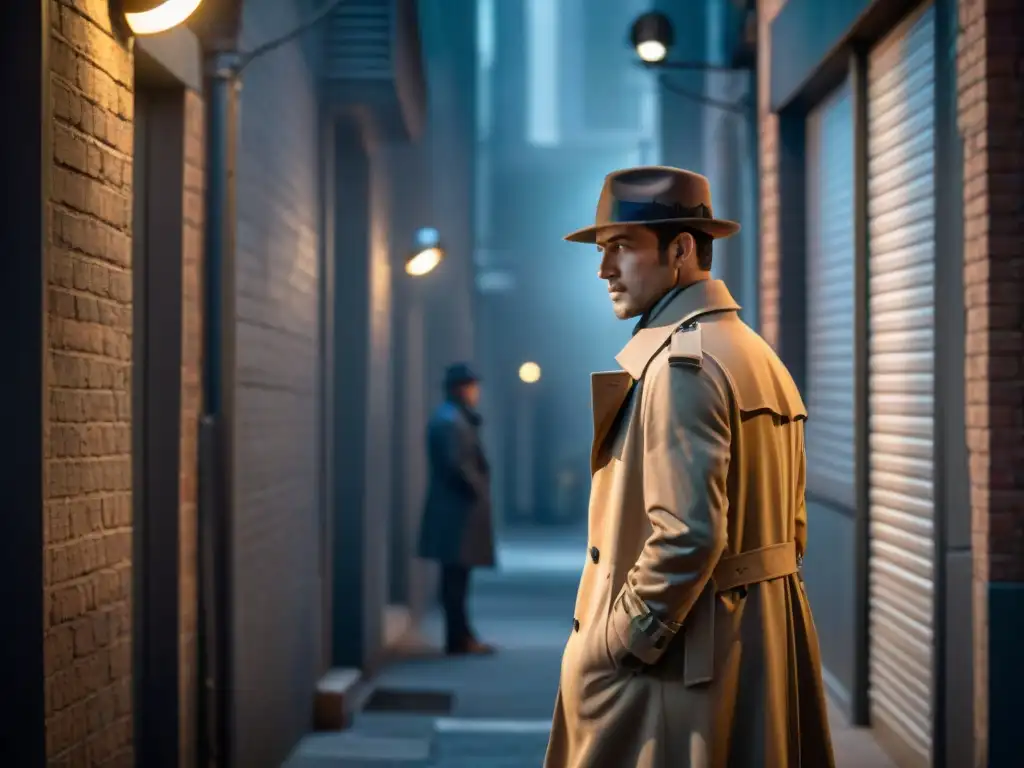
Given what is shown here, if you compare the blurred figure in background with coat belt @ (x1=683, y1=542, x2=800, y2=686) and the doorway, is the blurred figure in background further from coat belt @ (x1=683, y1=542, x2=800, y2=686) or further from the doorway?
coat belt @ (x1=683, y1=542, x2=800, y2=686)

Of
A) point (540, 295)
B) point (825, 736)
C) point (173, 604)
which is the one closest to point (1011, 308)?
point (825, 736)

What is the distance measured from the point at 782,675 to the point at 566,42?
26555 millimetres

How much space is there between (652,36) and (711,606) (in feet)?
21.0

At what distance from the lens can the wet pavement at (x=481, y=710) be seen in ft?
23.1

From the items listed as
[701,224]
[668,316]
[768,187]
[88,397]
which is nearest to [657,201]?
[701,224]

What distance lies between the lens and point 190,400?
5.38m

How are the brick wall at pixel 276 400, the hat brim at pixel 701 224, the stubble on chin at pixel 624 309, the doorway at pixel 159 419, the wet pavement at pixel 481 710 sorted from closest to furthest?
the hat brim at pixel 701 224, the stubble on chin at pixel 624 309, the doorway at pixel 159 419, the brick wall at pixel 276 400, the wet pavement at pixel 481 710

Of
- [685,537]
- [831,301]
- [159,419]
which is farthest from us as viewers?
[831,301]

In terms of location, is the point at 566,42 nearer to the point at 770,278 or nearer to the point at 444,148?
the point at 444,148

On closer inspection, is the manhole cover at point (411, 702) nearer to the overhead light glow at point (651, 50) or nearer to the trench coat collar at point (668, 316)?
the overhead light glow at point (651, 50)

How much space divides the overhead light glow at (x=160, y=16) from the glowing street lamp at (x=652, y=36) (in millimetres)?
5263

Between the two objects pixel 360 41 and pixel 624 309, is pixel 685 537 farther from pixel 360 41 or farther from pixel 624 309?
pixel 360 41

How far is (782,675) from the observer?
338 cm

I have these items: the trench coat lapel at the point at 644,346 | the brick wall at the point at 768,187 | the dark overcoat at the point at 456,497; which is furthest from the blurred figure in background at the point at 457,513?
the trench coat lapel at the point at 644,346
